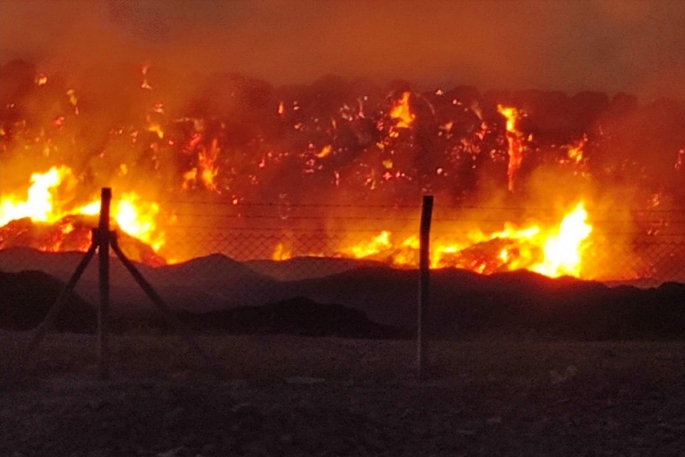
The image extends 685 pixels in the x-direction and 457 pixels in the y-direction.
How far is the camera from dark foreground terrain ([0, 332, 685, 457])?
25.5 ft

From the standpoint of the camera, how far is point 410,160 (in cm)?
2677

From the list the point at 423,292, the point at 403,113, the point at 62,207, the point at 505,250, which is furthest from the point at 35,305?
the point at 403,113

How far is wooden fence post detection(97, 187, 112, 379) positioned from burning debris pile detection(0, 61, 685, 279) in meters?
15.5

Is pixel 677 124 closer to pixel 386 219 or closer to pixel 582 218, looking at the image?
pixel 582 218

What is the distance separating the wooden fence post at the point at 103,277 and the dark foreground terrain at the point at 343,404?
24cm

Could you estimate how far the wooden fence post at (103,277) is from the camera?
9.26 m

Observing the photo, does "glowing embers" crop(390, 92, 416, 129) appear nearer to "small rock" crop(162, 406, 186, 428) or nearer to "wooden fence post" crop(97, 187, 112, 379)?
"wooden fence post" crop(97, 187, 112, 379)

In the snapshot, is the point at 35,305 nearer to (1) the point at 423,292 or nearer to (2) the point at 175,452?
(1) the point at 423,292

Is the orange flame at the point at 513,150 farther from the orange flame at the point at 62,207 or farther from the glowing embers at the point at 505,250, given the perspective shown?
the orange flame at the point at 62,207

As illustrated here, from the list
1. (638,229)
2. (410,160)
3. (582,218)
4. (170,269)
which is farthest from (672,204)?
(170,269)

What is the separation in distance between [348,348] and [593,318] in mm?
6045

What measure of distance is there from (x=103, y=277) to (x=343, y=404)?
93.6 inches

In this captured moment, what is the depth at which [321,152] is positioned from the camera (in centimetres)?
2719

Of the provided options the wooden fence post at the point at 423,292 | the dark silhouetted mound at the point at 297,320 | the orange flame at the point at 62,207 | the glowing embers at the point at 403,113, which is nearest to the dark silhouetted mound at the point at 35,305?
the dark silhouetted mound at the point at 297,320
